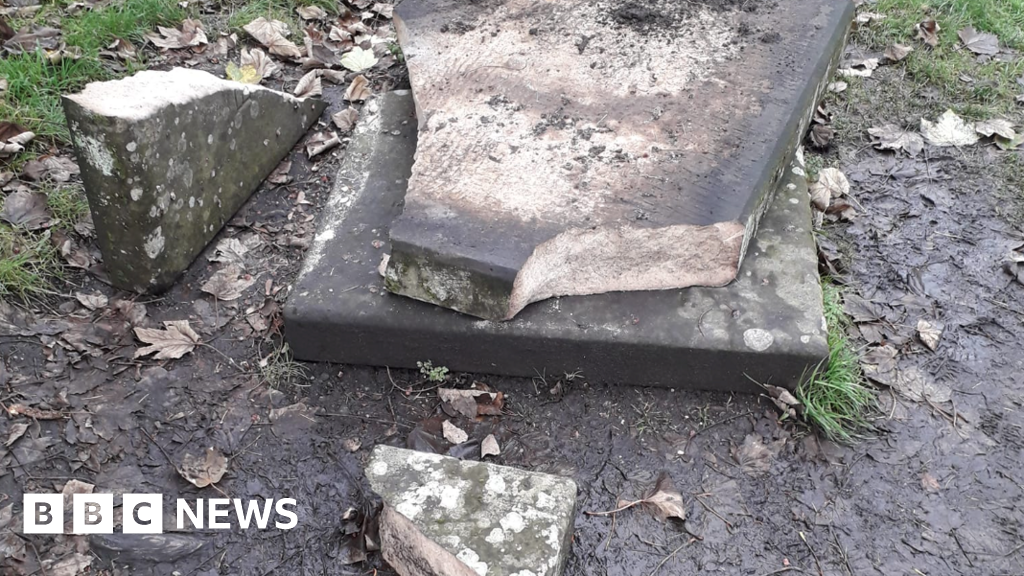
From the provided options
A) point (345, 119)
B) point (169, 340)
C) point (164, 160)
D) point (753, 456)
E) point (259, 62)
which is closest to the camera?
point (753, 456)

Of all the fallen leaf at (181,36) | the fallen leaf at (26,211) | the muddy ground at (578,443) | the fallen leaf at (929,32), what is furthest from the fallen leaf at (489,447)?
the fallen leaf at (929,32)

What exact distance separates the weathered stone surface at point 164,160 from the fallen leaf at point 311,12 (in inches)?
49.9

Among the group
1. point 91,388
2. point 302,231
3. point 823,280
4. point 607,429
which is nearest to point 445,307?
point 607,429

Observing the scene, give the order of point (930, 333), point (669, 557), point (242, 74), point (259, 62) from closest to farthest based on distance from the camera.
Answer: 1. point (669, 557)
2. point (930, 333)
3. point (242, 74)
4. point (259, 62)

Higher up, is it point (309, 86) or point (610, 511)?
point (309, 86)

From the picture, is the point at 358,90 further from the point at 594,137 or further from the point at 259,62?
the point at 594,137

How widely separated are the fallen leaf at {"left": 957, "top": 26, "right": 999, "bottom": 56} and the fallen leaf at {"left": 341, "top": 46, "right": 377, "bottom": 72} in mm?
3162

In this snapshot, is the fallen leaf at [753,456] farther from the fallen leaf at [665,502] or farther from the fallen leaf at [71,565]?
the fallen leaf at [71,565]

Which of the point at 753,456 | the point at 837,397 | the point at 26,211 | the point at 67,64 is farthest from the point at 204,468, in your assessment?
the point at 67,64

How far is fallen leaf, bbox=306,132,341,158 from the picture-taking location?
138 inches

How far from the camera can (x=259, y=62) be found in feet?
12.9

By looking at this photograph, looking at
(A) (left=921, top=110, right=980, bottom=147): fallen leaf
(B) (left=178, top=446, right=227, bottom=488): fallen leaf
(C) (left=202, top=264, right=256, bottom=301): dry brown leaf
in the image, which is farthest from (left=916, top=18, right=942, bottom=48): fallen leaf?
(B) (left=178, top=446, right=227, bottom=488): fallen leaf

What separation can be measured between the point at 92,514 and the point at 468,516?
1119mm

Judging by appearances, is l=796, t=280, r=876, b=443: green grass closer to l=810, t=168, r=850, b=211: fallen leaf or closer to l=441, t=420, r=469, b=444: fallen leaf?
l=810, t=168, r=850, b=211: fallen leaf
